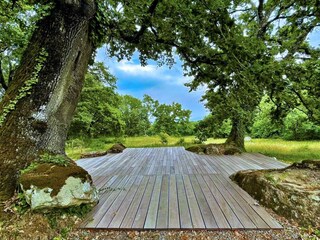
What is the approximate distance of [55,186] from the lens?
2432mm

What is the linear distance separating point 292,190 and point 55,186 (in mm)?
2858

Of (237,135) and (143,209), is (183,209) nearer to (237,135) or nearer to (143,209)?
(143,209)

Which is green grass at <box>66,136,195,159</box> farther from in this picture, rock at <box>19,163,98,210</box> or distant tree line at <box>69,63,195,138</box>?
rock at <box>19,163,98,210</box>

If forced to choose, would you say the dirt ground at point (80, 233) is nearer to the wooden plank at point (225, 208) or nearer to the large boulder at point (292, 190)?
the wooden plank at point (225, 208)

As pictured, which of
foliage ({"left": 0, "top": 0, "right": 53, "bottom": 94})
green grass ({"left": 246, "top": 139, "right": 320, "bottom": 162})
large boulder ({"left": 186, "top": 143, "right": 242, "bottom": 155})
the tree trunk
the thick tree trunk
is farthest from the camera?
the tree trunk

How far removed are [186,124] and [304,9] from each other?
9.74 m

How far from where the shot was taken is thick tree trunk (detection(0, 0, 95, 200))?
105 inches

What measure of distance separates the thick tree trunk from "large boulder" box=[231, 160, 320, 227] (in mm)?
2937

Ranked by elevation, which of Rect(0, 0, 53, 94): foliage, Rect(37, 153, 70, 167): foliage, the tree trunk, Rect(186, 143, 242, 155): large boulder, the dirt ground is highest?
Rect(0, 0, 53, 94): foliage

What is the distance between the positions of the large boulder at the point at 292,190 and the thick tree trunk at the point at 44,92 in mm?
2937

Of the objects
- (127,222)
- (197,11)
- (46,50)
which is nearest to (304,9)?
(197,11)

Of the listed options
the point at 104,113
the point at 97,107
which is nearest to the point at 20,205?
the point at 97,107

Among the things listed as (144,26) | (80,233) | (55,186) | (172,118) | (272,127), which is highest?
(144,26)

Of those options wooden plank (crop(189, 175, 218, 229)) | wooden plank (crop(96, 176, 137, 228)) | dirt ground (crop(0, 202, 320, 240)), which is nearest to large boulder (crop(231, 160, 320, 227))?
dirt ground (crop(0, 202, 320, 240))
